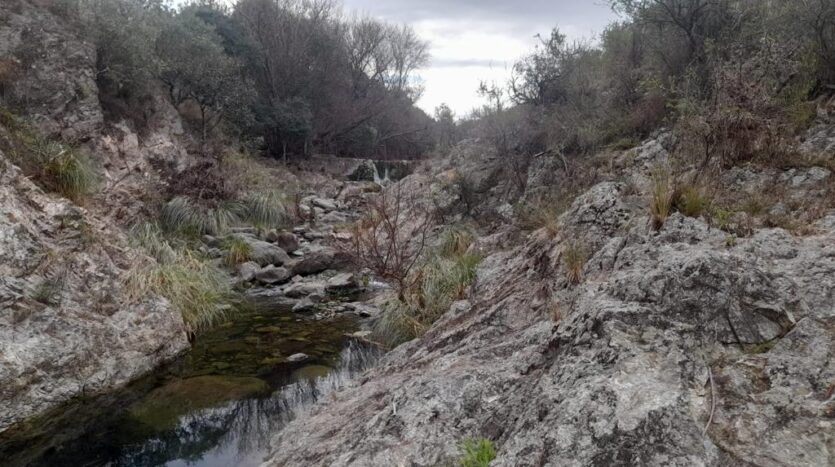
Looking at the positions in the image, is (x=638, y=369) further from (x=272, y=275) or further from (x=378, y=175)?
(x=378, y=175)

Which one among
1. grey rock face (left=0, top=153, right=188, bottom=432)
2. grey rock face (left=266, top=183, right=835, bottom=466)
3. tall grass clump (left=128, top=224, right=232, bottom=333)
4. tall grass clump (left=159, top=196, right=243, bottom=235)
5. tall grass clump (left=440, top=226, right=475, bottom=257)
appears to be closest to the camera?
grey rock face (left=266, top=183, right=835, bottom=466)

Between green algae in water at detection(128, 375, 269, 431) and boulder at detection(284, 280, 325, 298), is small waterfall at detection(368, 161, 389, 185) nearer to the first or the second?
boulder at detection(284, 280, 325, 298)

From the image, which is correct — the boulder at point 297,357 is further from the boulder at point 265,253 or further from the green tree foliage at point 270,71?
the green tree foliage at point 270,71

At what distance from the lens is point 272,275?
420 inches

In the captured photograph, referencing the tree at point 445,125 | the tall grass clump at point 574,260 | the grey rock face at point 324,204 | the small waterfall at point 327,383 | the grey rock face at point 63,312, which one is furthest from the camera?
the tree at point 445,125

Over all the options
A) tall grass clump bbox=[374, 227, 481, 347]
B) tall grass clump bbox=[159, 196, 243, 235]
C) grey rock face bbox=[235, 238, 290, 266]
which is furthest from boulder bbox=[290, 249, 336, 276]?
tall grass clump bbox=[374, 227, 481, 347]

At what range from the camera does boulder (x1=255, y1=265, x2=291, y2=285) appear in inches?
415

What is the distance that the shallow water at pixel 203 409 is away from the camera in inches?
181

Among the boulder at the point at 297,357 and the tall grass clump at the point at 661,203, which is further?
the boulder at the point at 297,357

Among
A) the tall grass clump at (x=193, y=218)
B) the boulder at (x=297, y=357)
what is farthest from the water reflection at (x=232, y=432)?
the tall grass clump at (x=193, y=218)

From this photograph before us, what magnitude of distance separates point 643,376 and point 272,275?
9.03m

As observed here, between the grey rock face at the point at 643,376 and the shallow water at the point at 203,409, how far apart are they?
1161mm

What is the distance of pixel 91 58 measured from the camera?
13.4m

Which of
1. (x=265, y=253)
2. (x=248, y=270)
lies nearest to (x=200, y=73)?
(x=265, y=253)
